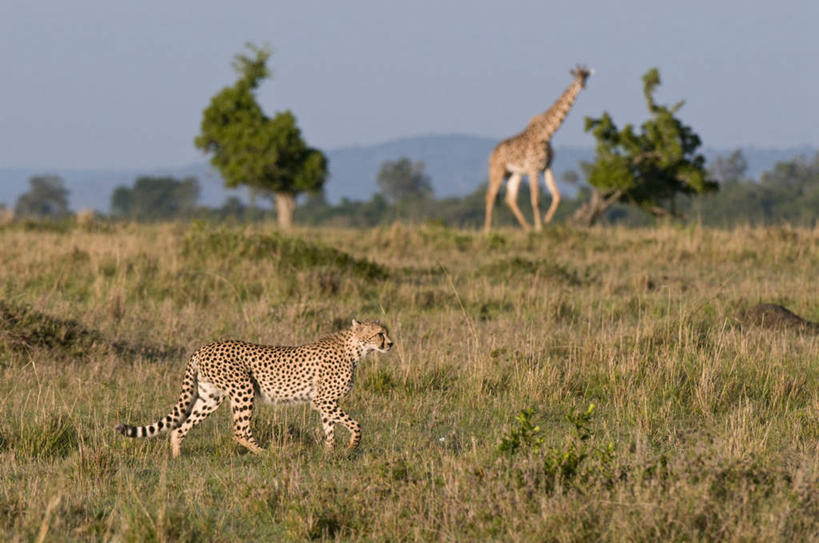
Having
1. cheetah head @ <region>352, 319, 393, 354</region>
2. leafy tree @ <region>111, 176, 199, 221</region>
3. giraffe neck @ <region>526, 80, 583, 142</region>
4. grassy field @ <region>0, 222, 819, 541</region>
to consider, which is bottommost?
grassy field @ <region>0, 222, 819, 541</region>

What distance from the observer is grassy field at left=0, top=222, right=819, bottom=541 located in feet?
15.0

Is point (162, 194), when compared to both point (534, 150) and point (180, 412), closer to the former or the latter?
point (534, 150)

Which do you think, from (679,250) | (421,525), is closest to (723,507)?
(421,525)

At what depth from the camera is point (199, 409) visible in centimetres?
587

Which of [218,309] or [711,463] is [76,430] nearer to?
[711,463]

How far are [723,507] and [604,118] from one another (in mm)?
21789

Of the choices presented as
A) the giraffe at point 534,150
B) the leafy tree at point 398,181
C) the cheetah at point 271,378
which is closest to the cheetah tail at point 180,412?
the cheetah at point 271,378

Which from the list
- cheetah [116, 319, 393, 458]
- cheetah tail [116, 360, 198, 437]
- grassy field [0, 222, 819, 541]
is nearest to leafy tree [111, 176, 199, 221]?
grassy field [0, 222, 819, 541]

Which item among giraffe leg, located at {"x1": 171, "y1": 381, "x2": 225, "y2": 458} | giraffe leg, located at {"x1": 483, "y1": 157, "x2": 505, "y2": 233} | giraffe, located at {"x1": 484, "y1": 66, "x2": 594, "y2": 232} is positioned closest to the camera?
giraffe leg, located at {"x1": 171, "y1": 381, "x2": 225, "y2": 458}

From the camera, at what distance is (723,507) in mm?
4543

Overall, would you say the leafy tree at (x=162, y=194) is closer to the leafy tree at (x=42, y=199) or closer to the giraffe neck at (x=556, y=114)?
the leafy tree at (x=42, y=199)

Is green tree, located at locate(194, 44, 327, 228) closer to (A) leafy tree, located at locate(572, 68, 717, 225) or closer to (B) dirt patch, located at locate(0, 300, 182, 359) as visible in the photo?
(A) leafy tree, located at locate(572, 68, 717, 225)

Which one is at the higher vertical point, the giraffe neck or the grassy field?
the giraffe neck

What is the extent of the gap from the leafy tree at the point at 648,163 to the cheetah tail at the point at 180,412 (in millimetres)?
19742
